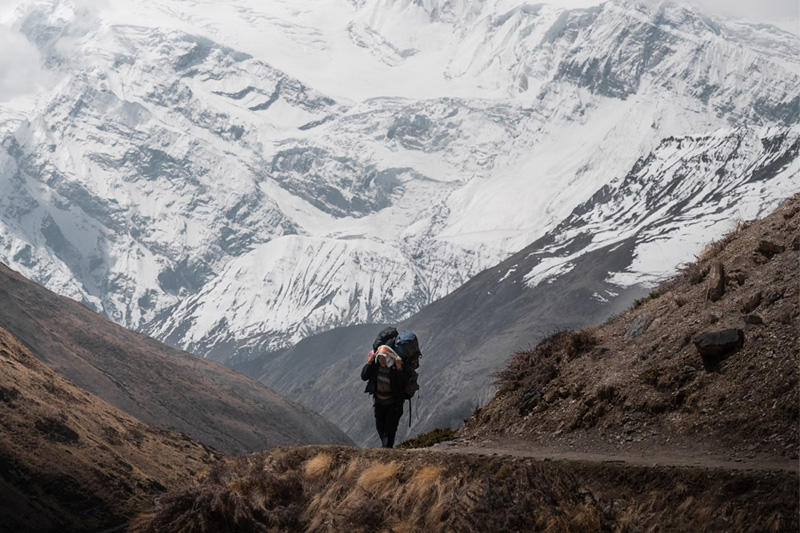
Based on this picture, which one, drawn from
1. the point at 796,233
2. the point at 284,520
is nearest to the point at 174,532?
the point at 284,520

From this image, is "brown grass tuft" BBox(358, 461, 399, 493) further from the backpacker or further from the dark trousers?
the backpacker

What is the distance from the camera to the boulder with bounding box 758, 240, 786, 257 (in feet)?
73.2

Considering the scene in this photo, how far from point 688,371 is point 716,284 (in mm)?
3117

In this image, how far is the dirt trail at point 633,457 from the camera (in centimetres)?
1581

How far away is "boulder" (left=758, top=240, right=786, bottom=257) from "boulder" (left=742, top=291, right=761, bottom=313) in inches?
86.9

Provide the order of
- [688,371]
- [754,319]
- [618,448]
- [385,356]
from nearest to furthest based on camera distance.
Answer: [618,448], [754,319], [688,371], [385,356]

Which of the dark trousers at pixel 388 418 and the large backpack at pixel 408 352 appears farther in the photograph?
the dark trousers at pixel 388 418

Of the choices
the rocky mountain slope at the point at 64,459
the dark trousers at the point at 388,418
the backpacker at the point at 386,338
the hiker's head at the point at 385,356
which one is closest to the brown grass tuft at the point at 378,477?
the hiker's head at the point at 385,356

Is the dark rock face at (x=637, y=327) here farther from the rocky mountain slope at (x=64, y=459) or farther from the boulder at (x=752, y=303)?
the rocky mountain slope at (x=64, y=459)

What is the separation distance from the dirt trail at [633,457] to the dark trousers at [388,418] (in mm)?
2882

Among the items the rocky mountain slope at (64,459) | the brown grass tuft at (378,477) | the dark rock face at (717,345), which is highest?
the dark rock face at (717,345)

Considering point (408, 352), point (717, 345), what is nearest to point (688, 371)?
point (717, 345)

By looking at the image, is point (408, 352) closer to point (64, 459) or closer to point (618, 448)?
point (618, 448)

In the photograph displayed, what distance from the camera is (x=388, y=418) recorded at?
86.8 feet
